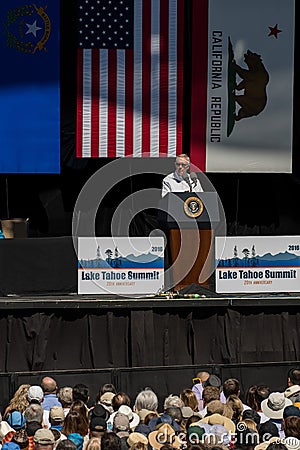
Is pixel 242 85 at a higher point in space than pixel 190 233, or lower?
higher

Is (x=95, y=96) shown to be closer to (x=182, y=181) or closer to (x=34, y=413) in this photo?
(x=182, y=181)

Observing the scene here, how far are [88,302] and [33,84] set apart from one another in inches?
174

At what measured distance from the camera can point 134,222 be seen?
2095 centimetres

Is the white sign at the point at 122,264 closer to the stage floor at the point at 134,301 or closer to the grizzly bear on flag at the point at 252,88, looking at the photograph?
the stage floor at the point at 134,301

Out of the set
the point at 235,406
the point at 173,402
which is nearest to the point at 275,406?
the point at 235,406

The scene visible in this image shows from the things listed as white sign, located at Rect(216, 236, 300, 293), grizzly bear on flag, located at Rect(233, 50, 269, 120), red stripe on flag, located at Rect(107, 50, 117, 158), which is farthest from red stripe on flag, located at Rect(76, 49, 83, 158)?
white sign, located at Rect(216, 236, 300, 293)

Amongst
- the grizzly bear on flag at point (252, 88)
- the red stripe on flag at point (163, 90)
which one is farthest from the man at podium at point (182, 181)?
the grizzly bear on flag at point (252, 88)

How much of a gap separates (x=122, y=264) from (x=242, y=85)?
4.69 m

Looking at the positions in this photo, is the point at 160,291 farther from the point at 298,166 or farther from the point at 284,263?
the point at 298,166

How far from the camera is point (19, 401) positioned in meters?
13.7

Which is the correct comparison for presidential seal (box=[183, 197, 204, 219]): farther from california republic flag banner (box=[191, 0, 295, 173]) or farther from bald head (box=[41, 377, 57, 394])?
bald head (box=[41, 377, 57, 394])

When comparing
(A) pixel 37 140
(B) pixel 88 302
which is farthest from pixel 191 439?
(A) pixel 37 140

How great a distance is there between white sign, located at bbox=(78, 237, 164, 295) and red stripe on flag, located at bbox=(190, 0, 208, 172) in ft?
11.2

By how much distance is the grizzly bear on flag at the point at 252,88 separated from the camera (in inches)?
795
